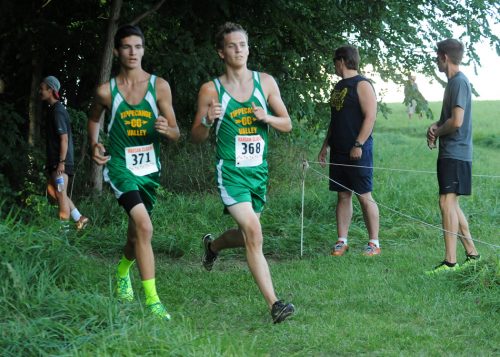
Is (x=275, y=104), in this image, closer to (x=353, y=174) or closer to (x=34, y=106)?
(x=353, y=174)

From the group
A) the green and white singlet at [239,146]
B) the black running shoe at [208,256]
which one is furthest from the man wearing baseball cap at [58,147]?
the green and white singlet at [239,146]

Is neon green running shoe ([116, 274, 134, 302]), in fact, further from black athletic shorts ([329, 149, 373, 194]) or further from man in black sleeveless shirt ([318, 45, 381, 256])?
black athletic shorts ([329, 149, 373, 194])

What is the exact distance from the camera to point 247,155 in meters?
6.27

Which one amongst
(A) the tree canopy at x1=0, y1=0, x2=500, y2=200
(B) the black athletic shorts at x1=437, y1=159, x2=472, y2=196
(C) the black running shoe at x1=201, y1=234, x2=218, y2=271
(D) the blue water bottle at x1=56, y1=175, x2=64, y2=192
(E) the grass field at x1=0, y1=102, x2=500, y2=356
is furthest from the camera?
(A) the tree canopy at x1=0, y1=0, x2=500, y2=200

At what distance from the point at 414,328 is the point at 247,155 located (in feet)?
5.66

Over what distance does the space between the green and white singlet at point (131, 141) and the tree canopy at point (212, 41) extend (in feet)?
14.2

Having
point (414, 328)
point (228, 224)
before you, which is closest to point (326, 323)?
point (414, 328)

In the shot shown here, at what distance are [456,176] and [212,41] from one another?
506 centimetres

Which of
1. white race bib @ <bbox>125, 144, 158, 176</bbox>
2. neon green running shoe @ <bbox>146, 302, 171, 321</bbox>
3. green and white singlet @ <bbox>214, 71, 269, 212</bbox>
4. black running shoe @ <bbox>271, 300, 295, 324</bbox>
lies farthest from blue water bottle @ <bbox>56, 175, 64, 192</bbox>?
black running shoe @ <bbox>271, 300, 295, 324</bbox>

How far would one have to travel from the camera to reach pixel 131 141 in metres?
6.27

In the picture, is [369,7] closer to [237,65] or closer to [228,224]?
[228,224]

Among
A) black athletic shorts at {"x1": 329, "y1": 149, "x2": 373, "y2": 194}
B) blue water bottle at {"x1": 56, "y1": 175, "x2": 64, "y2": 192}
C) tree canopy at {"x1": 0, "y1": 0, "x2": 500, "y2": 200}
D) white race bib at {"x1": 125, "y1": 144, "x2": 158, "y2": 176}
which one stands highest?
tree canopy at {"x1": 0, "y1": 0, "x2": 500, "y2": 200}

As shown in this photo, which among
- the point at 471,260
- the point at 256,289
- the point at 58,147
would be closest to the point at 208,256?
the point at 256,289

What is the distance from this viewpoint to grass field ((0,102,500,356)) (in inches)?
191
